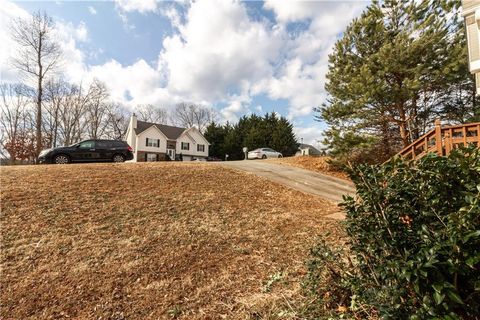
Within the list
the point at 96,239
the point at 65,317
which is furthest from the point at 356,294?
the point at 96,239

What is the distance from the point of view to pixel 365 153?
11.4 m

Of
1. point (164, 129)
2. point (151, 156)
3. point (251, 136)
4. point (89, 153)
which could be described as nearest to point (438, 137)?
point (89, 153)

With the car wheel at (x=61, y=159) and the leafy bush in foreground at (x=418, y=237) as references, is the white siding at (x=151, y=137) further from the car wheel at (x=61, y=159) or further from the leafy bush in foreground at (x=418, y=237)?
the leafy bush in foreground at (x=418, y=237)

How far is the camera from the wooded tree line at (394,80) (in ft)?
31.7

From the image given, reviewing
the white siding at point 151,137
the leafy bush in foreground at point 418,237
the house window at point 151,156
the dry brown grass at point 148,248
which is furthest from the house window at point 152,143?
the leafy bush in foreground at point 418,237

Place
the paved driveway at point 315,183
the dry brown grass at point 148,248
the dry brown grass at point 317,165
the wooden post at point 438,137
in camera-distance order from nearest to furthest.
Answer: the dry brown grass at point 148,248 < the wooden post at point 438,137 < the paved driveway at point 315,183 < the dry brown grass at point 317,165

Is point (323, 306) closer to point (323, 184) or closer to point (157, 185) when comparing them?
point (157, 185)

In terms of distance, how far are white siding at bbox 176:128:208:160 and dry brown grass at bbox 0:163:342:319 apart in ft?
106

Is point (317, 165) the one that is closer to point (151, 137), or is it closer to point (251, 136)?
point (251, 136)

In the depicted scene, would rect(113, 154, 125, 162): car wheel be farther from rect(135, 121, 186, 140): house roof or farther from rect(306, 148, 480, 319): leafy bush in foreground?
rect(135, 121, 186, 140): house roof

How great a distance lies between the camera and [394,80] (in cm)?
1091

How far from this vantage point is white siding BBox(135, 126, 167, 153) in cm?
3588

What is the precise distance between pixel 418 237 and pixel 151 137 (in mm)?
38180

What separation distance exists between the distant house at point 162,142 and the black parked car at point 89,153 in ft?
70.3
